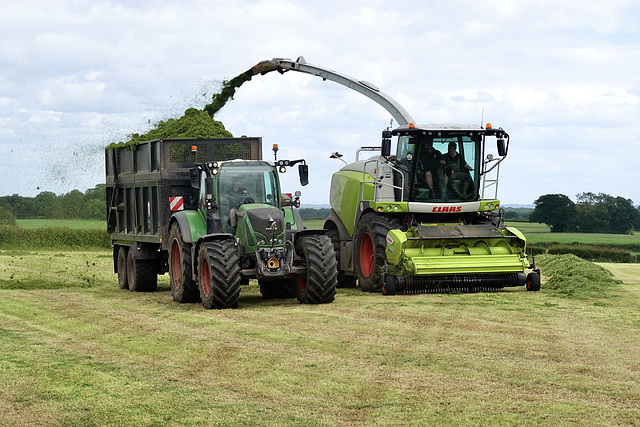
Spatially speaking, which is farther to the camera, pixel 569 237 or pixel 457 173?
pixel 569 237

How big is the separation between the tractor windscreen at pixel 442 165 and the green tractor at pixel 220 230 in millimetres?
2634

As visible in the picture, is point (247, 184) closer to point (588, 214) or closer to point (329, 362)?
point (329, 362)

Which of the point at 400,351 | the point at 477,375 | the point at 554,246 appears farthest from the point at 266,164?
the point at 554,246

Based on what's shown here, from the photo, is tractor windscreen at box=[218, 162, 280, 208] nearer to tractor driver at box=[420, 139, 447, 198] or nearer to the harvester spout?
tractor driver at box=[420, 139, 447, 198]

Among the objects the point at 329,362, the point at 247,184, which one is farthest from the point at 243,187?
the point at 329,362

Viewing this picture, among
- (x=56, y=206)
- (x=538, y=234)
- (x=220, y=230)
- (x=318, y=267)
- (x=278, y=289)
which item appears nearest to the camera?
(x=318, y=267)

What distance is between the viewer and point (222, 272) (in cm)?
1312

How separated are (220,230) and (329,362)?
5938 millimetres

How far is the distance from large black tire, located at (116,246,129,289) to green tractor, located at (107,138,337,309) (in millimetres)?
1233

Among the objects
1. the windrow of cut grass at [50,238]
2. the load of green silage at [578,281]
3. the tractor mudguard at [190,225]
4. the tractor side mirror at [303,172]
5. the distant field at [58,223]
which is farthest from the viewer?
the windrow of cut grass at [50,238]

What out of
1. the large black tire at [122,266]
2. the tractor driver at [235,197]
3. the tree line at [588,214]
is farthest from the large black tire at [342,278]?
the tree line at [588,214]

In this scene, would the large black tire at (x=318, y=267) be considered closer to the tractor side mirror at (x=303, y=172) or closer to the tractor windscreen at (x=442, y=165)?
the tractor side mirror at (x=303, y=172)

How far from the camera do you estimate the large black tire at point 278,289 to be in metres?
15.7

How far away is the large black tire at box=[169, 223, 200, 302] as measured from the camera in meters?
14.5
